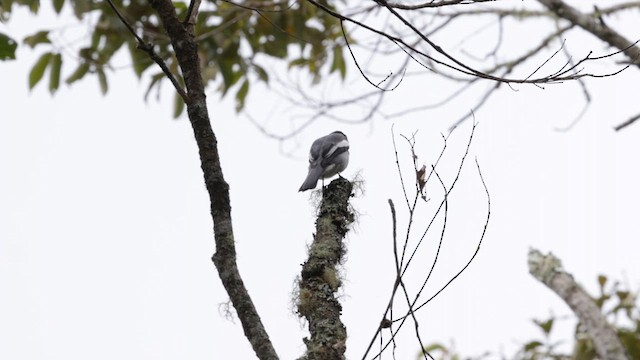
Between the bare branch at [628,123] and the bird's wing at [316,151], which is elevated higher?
the bird's wing at [316,151]

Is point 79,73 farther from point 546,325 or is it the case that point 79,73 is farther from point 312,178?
point 546,325

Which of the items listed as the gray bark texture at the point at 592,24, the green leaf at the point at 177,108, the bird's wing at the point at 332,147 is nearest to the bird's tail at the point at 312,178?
the bird's wing at the point at 332,147

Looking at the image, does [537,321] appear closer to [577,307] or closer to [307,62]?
[577,307]

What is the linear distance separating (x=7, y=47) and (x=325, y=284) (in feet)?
5.50

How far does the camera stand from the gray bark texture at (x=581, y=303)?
7.88 feet

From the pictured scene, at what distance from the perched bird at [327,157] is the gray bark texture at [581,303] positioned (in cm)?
262

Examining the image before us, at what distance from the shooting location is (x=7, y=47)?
3.44 m

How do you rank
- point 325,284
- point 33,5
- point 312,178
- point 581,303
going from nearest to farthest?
point 581,303 < point 325,284 < point 33,5 < point 312,178

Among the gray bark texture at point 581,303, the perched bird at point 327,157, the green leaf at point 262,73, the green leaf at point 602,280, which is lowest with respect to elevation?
the gray bark texture at point 581,303

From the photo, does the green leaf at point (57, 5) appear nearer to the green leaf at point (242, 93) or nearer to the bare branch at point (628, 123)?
the green leaf at point (242, 93)

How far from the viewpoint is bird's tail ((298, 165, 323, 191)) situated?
5.30 m

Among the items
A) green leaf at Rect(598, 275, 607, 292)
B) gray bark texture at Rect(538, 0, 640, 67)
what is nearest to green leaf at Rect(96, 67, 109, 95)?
gray bark texture at Rect(538, 0, 640, 67)

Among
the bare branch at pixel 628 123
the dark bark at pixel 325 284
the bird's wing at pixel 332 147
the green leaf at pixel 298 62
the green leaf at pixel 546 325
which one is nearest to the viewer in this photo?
the dark bark at pixel 325 284

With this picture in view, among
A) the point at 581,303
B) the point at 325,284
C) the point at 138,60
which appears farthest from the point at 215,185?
the point at 138,60
